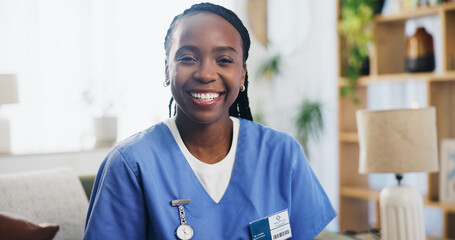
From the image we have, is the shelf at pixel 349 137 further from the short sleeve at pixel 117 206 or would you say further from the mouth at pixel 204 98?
the short sleeve at pixel 117 206

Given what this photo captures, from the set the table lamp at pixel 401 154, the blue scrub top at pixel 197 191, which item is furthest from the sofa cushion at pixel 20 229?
the table lamp at pixel 401 154

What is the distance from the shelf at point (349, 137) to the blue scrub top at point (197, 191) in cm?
202

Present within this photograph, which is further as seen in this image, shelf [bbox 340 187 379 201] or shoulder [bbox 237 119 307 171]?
shelf [bbox 340 187 379 201]

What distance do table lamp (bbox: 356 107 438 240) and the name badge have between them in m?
0.63

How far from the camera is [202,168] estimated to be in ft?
4.46

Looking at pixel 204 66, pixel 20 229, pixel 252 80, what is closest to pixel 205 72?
pixel 204 66

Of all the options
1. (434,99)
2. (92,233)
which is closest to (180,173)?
(92,233)

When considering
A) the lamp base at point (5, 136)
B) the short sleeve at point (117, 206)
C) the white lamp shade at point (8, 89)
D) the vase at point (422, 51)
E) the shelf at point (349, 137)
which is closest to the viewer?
the short sleeve at point (117, 206)

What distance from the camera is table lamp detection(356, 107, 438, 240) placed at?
73.4 inches

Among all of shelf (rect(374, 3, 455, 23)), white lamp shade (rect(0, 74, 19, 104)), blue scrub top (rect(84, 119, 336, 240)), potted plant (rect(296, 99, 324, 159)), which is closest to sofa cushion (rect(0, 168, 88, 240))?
blue scrub top (rect(84, 119, 336, 240))

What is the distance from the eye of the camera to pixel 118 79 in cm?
392

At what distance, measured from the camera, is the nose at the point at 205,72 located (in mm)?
1263

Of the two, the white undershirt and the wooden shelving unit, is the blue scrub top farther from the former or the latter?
the wooden shelving unit

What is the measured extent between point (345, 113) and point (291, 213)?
7.43ft
